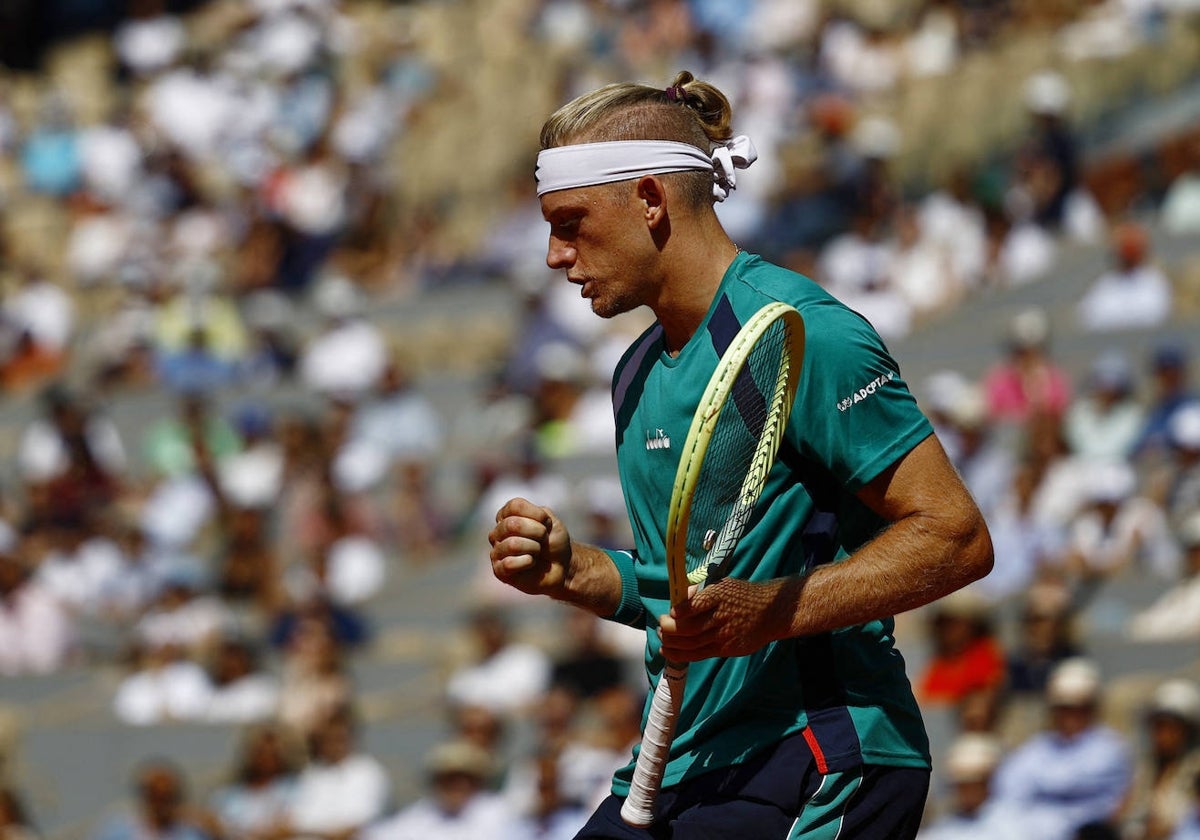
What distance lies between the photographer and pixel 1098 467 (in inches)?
415

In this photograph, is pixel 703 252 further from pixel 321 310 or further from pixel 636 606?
pixel 321 310

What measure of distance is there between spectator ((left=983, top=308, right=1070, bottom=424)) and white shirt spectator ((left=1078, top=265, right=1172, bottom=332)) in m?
0.69

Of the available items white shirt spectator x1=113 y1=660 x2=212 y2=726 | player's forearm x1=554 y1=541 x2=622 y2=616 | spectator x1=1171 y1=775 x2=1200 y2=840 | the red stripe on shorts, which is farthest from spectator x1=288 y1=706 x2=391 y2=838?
the red stripe on shorts

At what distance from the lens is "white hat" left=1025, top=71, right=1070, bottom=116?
1400cm

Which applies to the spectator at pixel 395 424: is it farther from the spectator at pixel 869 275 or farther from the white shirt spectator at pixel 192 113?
the white shirt spectator at pixel 192 113

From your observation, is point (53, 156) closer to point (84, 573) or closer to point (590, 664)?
point (84, 573)

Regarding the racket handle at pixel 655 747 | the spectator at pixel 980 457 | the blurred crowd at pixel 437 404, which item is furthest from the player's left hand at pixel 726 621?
the spectator at pixel 980 457

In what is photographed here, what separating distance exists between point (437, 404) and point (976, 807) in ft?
24.0

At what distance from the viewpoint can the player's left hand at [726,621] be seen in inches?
126

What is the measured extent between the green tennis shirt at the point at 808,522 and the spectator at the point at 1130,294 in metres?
9.13

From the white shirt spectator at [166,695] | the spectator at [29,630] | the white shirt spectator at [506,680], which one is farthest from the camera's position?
the spectator at [29,630]

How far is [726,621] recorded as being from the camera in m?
3.23

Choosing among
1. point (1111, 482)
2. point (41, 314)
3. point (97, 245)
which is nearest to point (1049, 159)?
point (1111, 482)

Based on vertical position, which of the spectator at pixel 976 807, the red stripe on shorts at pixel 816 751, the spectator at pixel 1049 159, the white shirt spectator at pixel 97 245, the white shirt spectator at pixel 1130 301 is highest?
the white shirt spectator at pixel 97 245
